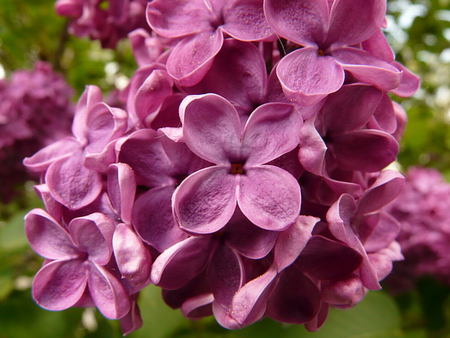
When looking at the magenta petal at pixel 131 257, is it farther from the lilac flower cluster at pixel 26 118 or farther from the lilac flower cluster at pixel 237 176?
the lilac flower cluster at pixel 26 118

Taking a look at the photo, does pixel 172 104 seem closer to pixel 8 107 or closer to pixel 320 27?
pixel 320 27

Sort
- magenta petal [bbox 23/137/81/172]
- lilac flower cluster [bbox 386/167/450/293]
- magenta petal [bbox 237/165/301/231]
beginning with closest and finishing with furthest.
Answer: magenta petal [bbox 237/165/301/231]
magenta petal [bbox 23/137/81/172]
lilac flower cluster [bbox 386/167/450/293]

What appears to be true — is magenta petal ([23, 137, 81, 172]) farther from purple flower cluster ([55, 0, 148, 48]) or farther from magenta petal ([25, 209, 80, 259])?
purple flower cluster ([55, 0, 148, 48])

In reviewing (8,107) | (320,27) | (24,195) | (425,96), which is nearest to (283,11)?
(320,27)

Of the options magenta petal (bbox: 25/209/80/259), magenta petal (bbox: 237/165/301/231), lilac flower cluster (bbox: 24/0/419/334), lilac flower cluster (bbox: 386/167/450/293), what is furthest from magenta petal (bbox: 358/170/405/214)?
lilac flower cluster (bbox: 386/167/450/293)

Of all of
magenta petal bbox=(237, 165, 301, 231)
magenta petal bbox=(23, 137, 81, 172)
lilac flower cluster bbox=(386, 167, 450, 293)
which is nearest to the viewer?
magenta petal bbox=(237, 165, 301, 231)

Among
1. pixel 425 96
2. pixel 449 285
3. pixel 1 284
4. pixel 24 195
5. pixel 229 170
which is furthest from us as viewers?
pixel 425 96
